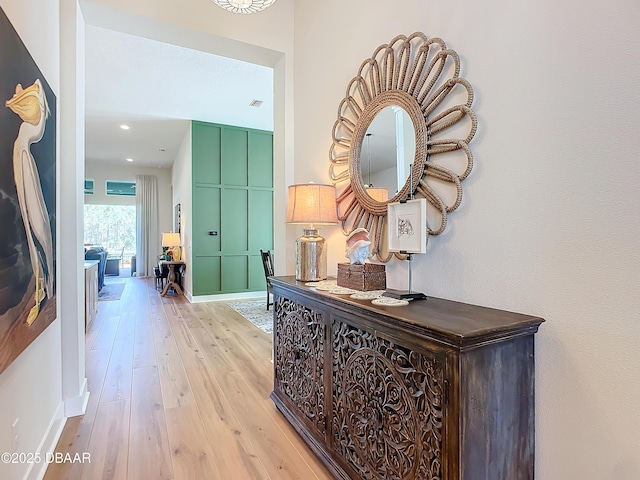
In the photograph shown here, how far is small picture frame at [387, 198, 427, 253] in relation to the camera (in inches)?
56.7

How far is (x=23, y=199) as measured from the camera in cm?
143

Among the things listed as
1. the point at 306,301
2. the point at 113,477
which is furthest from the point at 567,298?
the point at 113,477

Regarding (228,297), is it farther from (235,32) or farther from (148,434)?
(235,32)

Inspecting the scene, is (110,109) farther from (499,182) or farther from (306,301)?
(499,182)

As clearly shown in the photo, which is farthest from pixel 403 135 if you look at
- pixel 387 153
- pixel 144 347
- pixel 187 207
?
pixel 187 207

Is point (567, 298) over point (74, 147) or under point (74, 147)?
under

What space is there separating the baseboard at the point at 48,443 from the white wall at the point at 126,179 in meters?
8.57

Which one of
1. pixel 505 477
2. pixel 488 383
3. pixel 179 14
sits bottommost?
pixel 505 477

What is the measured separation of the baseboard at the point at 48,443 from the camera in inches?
61.1

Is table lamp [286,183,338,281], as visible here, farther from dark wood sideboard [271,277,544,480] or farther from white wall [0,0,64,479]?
white wall [0,0,64,479]

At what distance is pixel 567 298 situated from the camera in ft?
3.64

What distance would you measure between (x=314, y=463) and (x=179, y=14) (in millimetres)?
3061

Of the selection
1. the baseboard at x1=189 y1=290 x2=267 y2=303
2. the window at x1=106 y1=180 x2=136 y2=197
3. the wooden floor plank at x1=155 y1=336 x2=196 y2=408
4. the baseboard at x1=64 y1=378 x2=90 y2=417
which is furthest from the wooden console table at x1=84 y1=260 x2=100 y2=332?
the window at x1=106 y1=180 x2=136 y2=197

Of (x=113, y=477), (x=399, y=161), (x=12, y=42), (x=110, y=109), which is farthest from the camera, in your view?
(x=110, y=109)
